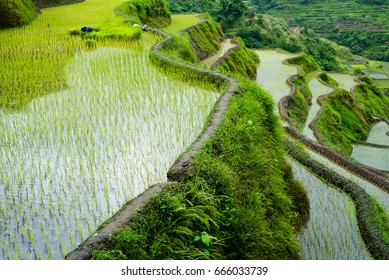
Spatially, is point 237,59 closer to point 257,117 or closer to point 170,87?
point 170,87

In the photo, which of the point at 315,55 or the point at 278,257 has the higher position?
the point at 278,257

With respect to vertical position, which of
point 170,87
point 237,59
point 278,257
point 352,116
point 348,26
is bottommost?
point 348,26

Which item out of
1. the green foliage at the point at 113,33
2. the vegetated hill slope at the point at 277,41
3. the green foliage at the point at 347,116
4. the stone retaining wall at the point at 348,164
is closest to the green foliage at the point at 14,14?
the green foliage at the point at 113,33

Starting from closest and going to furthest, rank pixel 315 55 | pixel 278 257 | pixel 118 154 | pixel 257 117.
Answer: pixel 278 257 → pixel 118 154 → pixel 257 117 → pixel 315 55

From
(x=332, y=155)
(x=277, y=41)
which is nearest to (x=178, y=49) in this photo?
(x=332, y=155)

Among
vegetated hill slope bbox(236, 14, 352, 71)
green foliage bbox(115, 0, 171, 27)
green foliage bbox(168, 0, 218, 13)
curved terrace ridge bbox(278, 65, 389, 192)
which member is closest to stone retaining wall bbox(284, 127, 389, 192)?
curved terrace ridge bbox(278, 65, 389, 192)

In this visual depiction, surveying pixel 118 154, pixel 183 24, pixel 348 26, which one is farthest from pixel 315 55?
pixel 118 154
